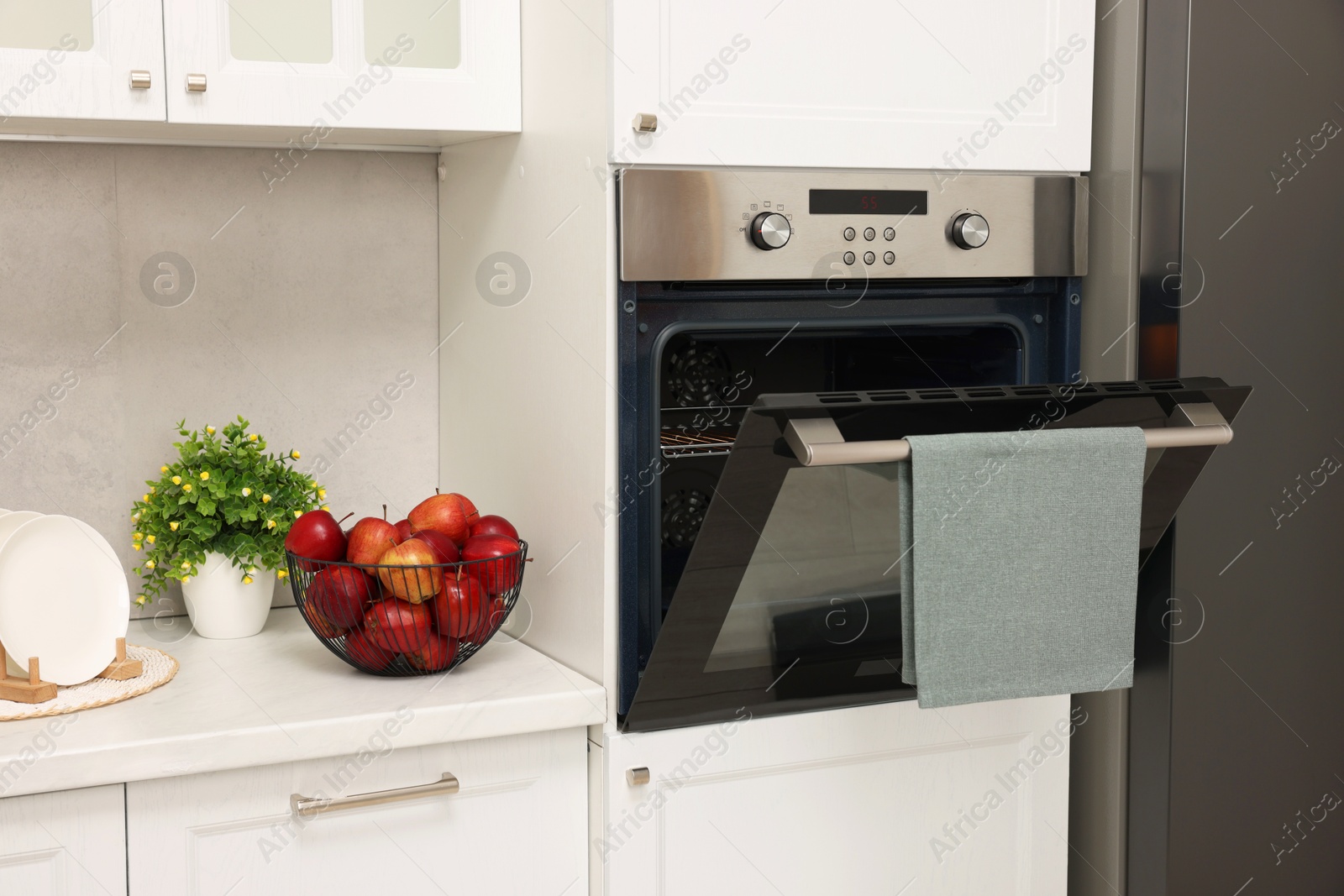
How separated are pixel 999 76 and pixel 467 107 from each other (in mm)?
584

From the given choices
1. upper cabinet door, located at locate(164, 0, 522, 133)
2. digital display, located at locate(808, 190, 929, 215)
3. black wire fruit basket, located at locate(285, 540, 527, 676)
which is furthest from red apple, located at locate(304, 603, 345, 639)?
digital display, located at locate(808, 190, 929, 215)

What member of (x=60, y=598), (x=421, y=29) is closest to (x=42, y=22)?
(x=421, y=29)

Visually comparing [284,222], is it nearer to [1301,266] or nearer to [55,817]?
[55,817]

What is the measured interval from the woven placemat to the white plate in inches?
0.8

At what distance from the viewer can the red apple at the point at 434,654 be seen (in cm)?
129

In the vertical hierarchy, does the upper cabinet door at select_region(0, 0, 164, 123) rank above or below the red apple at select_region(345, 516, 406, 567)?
above

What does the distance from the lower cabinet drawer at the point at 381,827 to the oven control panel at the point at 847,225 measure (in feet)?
1.67

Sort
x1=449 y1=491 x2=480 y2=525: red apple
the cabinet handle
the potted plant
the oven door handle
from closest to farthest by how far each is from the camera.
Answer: the oven door handle → the cabinet handle → x1=449 y1=491 x2=480 y2=525: red apple → the potted plant

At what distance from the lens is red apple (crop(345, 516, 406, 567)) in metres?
1.29

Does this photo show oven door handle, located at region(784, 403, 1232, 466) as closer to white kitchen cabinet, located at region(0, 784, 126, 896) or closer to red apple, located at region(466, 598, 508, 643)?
red apple, located at region(466, 598, 508, 643)

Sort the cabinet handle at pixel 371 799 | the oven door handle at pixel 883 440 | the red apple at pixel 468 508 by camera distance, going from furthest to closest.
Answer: the red apple at pixel 468 508 < the cabinet handle at pixel 371 799 < the oven door handle at pixel 883 440

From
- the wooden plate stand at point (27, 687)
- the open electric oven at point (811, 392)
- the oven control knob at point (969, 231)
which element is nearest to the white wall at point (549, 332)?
the open electric oven at point (811, 392)

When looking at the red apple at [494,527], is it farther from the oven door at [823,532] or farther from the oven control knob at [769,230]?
the oven control knob at [769,230]

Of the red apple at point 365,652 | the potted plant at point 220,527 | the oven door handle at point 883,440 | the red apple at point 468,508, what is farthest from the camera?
the potted plant at point 220,527
